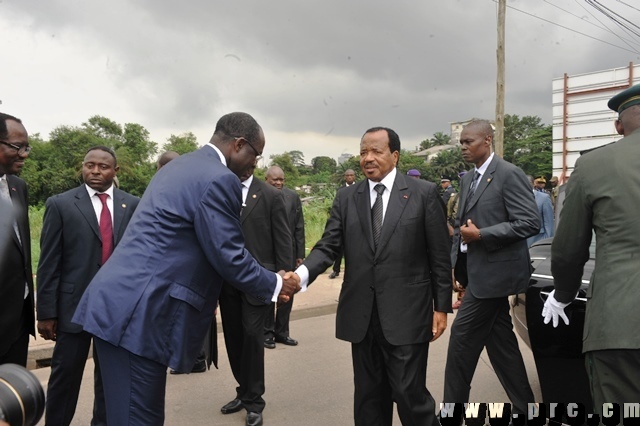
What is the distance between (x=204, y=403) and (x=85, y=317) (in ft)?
7.20

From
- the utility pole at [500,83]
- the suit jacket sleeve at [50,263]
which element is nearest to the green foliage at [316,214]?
the utility pole at [500,83]

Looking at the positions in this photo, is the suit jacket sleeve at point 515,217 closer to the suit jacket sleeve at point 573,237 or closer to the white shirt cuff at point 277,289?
the suit jacket sleeve at point 573,237

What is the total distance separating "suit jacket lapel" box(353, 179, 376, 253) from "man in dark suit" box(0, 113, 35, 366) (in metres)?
1.90

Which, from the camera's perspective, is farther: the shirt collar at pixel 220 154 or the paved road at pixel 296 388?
the paved road at pixel 296 388

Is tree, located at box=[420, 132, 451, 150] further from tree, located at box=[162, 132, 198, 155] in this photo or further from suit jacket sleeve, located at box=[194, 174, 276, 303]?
suit jacket sleeve, located at box=[194, 174, 276, 303]

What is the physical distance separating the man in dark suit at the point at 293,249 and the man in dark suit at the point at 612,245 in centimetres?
333

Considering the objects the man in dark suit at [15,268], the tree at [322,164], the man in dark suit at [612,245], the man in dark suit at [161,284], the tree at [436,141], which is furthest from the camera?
the tree at [436,141]

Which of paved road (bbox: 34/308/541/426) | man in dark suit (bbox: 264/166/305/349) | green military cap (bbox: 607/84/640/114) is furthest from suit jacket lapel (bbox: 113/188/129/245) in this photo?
green military cap (bbox: 607/84/640/114)

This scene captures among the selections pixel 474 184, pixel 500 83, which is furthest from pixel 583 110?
pixel 474 184

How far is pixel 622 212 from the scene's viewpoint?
2.14m

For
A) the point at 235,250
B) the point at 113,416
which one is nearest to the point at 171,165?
the point at 235,250

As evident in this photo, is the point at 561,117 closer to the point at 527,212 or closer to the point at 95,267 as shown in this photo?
the point at 527,212

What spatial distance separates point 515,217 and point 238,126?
76.9 inches

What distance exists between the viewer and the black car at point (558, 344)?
304cm
